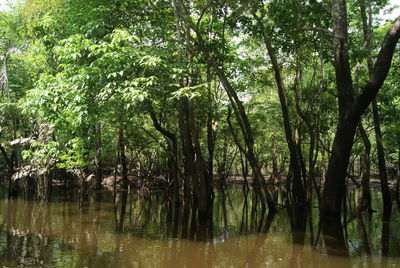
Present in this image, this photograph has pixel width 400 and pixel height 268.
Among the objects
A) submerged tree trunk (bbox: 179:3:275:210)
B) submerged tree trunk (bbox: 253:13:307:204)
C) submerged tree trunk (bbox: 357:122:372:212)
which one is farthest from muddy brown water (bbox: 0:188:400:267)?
submerged tree trunk (bbox: 357:122:372:212)

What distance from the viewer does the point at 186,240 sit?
26.1 ft

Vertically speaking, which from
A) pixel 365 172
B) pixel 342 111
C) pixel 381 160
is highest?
pixel 342 111

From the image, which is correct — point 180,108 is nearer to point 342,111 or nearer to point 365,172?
point 342,111

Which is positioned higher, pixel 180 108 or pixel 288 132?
pixel 180 108

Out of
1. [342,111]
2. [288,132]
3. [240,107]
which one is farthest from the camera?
[288,132]

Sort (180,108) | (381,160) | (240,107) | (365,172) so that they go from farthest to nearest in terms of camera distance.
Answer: (381,160), (365,172), (240,107), (180,108)

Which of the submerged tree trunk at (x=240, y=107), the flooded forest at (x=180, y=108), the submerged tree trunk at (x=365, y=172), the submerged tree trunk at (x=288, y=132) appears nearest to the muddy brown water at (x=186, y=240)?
the flooded forest at (x=180, y=108)

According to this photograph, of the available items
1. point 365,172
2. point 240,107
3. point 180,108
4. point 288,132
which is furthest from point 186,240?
point 365,172

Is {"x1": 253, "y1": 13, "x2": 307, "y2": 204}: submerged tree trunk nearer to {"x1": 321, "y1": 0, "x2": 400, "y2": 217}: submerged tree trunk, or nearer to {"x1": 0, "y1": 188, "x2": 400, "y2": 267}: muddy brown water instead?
{"x1": 0, "y1": 188, "x2": 400, "y2": 267}: muddy brown water

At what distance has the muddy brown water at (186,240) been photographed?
6.14 m

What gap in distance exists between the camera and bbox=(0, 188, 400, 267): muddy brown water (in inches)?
242

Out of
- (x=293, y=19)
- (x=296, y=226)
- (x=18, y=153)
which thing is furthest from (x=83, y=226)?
(x=18, y=153)

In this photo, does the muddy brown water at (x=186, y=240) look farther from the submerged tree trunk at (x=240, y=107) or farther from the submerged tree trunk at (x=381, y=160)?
the submerged tree trunk at (x=381, y=160)

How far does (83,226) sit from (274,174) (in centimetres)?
2074
